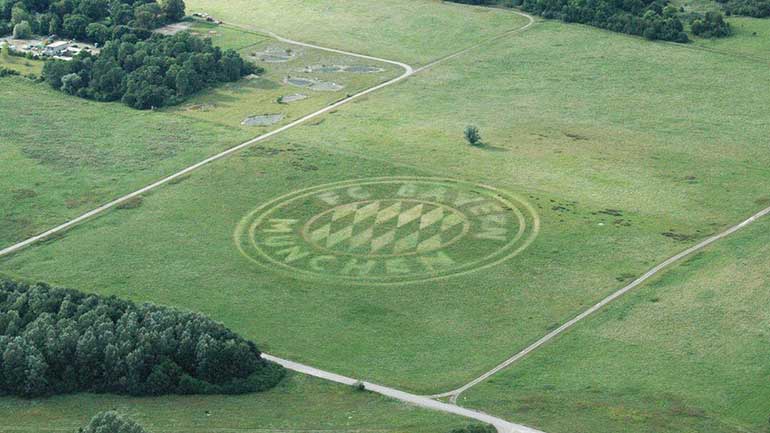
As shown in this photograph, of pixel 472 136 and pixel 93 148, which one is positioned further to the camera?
pixel 93 148

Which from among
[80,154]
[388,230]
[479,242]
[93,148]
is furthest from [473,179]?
[80,154]

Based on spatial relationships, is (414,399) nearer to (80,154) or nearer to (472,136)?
(472,136)

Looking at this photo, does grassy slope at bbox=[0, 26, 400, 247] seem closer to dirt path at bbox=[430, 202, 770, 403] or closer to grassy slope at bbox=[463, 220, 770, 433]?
dirt path at bbox=[430, 202, 770, 403]

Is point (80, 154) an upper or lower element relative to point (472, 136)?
lower

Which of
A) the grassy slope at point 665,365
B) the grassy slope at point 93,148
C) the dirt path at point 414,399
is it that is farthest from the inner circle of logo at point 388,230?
the grassy slope at point 93,148

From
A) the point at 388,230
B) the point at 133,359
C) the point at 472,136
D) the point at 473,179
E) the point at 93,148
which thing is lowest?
the point at 133,359

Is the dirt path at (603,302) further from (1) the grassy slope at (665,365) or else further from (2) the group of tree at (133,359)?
(2) the group of tree at (133,359)
